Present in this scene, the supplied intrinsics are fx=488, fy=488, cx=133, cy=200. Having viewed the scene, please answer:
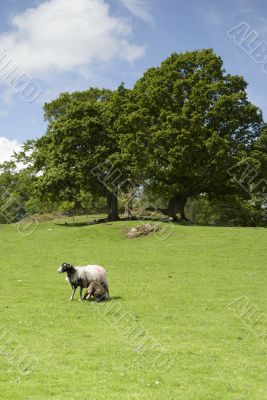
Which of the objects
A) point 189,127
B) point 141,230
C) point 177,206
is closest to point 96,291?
point 141,230

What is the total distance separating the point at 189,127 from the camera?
52.6 meters

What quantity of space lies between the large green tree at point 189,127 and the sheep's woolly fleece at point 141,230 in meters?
6.39

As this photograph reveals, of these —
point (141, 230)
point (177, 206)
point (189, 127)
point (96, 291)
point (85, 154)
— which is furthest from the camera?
point (85, 154)

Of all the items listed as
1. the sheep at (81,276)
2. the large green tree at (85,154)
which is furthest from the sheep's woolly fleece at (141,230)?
the sheep at (81,276)

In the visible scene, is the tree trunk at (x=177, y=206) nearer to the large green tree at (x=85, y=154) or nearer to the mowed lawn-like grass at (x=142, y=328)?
the large green tree at (x=85, y=154)

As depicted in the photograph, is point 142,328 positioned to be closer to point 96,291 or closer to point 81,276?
point 96,291

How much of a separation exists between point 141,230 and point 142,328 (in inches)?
1232

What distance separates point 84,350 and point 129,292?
9.96m

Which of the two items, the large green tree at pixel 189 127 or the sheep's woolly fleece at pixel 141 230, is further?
the large green tree at pixel 189 127

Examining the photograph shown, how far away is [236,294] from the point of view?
79.6 ft

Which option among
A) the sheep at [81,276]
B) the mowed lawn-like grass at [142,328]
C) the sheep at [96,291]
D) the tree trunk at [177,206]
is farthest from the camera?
the tree trunk at [177,206]

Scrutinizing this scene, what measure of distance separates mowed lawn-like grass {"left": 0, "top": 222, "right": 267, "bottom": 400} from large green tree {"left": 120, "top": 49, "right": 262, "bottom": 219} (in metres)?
15.7

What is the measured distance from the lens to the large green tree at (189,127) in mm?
51781

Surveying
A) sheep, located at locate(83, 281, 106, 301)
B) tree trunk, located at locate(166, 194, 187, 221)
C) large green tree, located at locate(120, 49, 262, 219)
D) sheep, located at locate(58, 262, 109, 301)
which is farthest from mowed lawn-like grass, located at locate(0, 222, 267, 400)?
tree trunk, located at locate(166, 194, 187, 221)
